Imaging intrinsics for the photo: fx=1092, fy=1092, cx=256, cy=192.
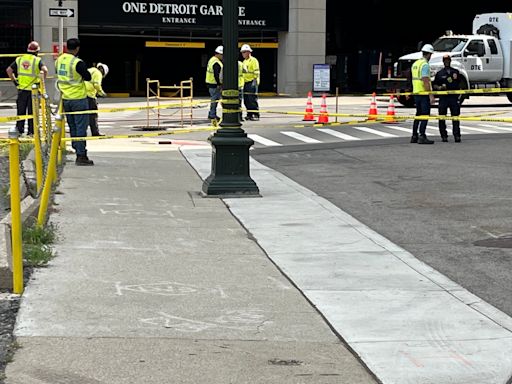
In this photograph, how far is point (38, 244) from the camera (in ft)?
31.7

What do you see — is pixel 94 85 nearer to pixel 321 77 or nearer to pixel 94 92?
pixel 94 92

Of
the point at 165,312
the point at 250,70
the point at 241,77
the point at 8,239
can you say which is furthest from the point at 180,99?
the point at 165,312

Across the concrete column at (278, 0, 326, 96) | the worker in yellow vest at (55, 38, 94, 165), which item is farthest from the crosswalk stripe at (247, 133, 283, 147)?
the concrete column at (278, 0, 326, 96)

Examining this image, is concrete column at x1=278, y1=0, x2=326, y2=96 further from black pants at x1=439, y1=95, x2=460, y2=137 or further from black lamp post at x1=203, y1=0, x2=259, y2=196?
black lamp post at x1=203, y1=0, x2=259, y2=196

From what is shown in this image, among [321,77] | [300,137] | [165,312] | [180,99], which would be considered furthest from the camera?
[321,77]

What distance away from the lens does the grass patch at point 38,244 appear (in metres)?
9.05

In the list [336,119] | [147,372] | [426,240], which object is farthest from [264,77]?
[147,372]

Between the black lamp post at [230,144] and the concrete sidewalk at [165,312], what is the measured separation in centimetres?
143

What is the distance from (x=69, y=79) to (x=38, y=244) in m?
7.09

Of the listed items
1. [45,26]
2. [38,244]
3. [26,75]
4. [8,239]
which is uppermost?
[45,26]

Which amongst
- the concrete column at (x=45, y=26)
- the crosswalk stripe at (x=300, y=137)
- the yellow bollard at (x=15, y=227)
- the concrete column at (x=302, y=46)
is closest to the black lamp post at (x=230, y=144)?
the yellow bollard at (x=15, y=227)

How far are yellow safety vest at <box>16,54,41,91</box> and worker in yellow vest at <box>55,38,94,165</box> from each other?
15.5ft

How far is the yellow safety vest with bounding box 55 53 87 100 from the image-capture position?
16312mm

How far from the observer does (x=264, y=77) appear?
45.9 m
